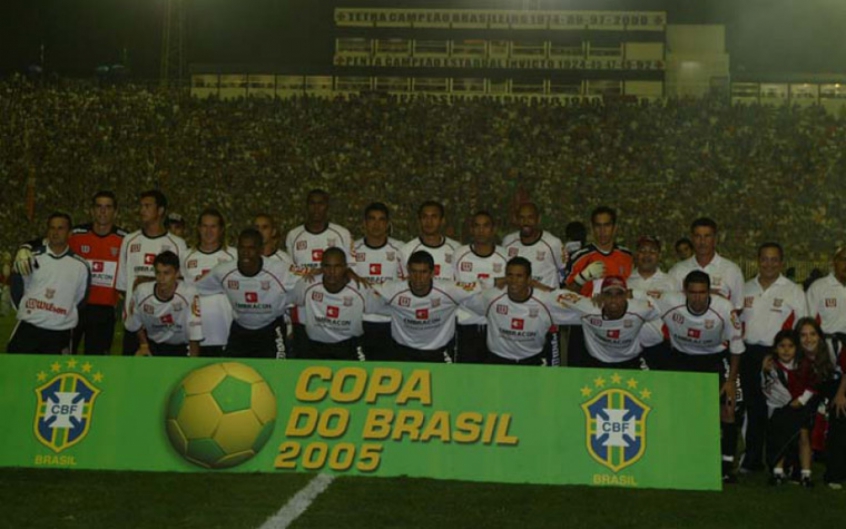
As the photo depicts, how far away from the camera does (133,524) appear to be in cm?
636

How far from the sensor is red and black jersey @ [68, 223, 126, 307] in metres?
10.6

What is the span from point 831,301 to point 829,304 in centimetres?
3

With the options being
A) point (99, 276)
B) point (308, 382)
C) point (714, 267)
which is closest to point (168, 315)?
point (99, 276)

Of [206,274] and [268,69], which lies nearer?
[206,274]

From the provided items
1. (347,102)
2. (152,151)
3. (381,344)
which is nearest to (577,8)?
(347,102)

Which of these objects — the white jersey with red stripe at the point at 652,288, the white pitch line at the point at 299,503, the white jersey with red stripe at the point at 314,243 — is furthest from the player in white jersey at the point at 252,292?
the white jersey with red stripe at the point at 652,288

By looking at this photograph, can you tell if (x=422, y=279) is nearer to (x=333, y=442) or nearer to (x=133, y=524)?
(x=333, y=442)

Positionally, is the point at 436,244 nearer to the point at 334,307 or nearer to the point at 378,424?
the point at 334,307

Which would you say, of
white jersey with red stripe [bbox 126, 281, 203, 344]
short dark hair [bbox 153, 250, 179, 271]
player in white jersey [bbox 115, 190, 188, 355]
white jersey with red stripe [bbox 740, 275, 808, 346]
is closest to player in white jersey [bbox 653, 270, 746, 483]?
white jersey with red stripe [bbox 740, 275, 808, 346]

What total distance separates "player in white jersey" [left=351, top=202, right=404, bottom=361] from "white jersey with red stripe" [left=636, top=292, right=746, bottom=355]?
2.53 meters

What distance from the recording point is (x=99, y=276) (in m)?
10.6

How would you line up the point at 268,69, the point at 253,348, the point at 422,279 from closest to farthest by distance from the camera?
the point at 422,279 → the point at 253,348 → the point at 268,69

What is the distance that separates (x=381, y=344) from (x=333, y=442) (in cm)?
232

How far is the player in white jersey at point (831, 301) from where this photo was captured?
30.8ft
